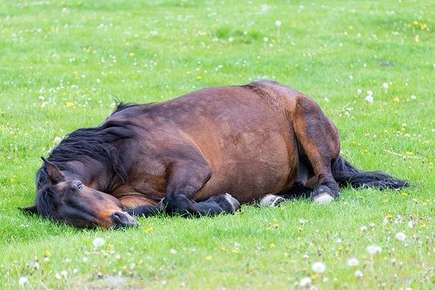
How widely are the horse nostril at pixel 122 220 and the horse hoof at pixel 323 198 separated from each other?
2.35 meters

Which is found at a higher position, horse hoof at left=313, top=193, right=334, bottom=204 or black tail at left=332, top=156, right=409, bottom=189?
horse hoof at left=313, top=193, right=334, bottom=204

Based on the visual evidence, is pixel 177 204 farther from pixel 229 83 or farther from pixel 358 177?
pixel 229 83

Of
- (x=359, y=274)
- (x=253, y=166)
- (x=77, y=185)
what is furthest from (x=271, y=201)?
(x=359, y=274)

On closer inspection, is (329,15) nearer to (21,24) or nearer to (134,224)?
(21,24)

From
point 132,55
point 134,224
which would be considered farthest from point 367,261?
point 132,55

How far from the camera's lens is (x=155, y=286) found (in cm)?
666

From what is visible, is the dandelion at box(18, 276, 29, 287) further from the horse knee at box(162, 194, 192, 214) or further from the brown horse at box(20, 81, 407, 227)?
the horse knee at box(162, 194, 192, 214)

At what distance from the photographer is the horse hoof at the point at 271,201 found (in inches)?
403

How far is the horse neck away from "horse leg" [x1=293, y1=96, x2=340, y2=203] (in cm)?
254

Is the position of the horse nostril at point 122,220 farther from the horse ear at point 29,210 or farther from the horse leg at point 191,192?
the horse ear at point 29,210

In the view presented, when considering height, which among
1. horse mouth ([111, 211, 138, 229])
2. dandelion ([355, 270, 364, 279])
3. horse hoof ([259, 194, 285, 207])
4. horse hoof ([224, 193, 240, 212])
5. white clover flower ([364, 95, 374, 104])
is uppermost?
dandelion ([355, 270, 364, 279])

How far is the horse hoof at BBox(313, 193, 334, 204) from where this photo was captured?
33.3 feet

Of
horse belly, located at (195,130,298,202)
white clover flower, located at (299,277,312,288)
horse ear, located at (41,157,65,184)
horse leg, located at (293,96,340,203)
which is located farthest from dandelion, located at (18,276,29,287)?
horse leg, located at (293,96,340,203)

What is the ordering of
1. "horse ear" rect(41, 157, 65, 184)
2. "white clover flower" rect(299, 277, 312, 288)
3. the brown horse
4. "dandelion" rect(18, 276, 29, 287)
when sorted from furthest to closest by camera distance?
the brown horse < "horse ear" rect(41, 157, 65, 184) < "dandelion" rect(18, 276, 29, 287) < "white clover flower" rect(299, 277, 312, 288)
